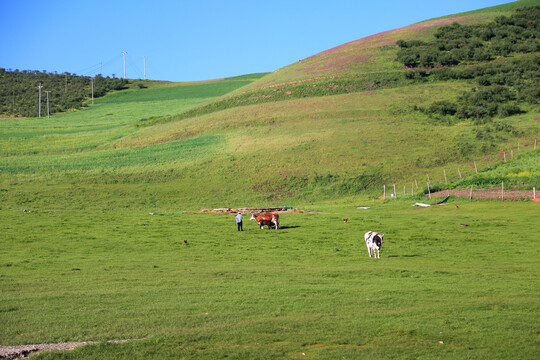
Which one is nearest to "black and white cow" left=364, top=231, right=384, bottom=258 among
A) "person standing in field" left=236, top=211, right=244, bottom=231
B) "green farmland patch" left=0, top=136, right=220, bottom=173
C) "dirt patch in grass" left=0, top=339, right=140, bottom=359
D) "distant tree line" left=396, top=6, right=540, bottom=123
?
"person standing in field" left=236, top=211, right=244, bottom=231

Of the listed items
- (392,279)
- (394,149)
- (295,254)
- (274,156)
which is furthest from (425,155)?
(392,279)

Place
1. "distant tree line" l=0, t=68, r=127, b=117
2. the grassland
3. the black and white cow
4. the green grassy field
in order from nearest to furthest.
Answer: the green grassy field, the grassland, the black and white cow, "distant tree line" l=0, t=68, r=127, b=117

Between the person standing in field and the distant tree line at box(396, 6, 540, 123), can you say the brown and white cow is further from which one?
the distant tree line at box(396, 6, 540, 123)

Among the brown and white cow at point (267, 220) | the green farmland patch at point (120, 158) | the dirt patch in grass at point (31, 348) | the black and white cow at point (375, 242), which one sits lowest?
the dirt patch in grass at point (31, 348)

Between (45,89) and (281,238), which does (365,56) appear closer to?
(281,238)

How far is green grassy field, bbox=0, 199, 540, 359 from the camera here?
13.3 m

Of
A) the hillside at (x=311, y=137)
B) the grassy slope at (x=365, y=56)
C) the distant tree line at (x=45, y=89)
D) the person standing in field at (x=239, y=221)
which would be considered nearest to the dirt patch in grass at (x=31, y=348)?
the person standing in field at (x=239, y=221)

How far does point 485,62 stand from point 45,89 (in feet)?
437

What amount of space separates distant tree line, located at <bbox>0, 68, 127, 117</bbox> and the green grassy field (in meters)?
127

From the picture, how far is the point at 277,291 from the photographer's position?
60.9ft

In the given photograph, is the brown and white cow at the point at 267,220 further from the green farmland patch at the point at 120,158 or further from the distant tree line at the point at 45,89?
the distant tree line at the point at 45,89

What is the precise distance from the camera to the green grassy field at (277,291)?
13258 millimetres

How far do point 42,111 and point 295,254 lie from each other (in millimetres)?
137426

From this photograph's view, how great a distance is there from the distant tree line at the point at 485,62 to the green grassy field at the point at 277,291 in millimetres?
49220
